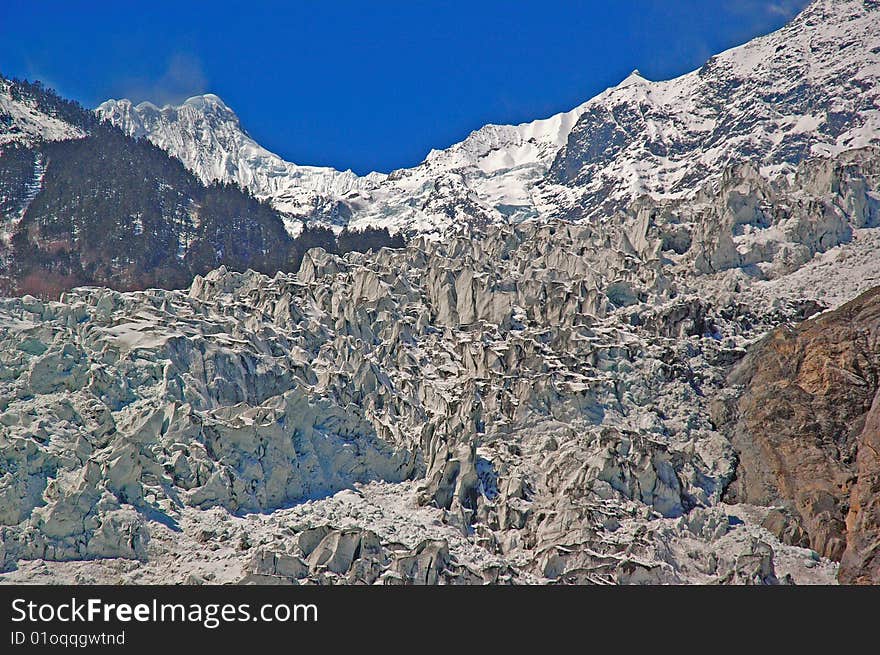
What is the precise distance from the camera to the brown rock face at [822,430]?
51188mm

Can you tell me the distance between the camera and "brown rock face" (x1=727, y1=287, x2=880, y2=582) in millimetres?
51188

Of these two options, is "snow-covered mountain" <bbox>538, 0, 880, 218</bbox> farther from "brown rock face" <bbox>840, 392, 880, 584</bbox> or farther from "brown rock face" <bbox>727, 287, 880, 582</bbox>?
"brown rock face" <bbox>840, 392, 880, 584</bbox>

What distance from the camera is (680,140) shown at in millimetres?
168875

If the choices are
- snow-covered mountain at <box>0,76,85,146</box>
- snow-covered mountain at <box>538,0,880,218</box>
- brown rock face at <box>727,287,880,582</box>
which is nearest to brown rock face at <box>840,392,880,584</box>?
brown rock face at <box>727,287,880,582</box>

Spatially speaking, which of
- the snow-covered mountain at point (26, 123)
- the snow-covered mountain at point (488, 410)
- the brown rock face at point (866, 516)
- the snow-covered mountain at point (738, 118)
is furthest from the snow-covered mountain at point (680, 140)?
the brown rock face at point (866, 516)

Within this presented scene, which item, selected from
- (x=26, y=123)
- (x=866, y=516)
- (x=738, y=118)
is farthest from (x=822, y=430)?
(x=26, y=123)

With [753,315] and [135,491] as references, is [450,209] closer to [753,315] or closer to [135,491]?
[753,315]

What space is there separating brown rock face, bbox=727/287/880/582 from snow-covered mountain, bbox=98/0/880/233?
69.0m

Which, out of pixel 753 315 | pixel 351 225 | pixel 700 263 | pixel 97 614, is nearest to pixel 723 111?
pixel 351 225

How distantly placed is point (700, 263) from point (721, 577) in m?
39.7

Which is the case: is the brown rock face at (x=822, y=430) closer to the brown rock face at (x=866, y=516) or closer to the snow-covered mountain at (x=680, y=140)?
the brown rock face at (x=866, y=516)

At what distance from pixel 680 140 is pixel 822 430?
119952 mm

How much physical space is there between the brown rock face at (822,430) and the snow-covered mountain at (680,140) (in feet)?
226

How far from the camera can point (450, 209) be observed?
161 metres
